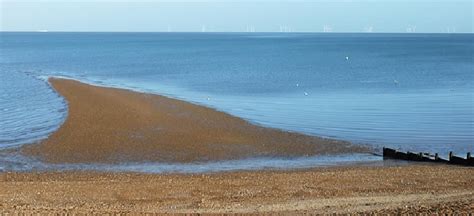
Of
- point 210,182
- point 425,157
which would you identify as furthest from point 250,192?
point 425,157

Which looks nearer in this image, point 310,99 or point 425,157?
point 425,157

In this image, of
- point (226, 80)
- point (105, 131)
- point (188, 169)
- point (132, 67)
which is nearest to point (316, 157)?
point (188, 169)

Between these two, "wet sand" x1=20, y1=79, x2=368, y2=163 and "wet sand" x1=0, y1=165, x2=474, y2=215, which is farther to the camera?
"wet sand" x1=20, y1=79, x2=368, y2=163

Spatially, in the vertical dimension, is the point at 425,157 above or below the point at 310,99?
below

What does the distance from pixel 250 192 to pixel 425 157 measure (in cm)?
897

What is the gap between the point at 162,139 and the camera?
28.6m

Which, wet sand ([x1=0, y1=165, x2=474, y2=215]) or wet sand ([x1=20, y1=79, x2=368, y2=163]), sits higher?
wet sand ([x1=0, y1=165, x2=474, y2=215])

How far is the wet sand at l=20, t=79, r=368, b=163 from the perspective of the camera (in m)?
25.7

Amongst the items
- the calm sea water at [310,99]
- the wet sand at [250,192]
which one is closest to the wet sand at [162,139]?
the calm sea water at [310,99]

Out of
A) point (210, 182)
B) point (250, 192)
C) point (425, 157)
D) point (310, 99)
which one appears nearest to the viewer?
point (250, 192)

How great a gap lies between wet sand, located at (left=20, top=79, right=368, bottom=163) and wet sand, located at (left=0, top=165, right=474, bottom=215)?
3.77 metres

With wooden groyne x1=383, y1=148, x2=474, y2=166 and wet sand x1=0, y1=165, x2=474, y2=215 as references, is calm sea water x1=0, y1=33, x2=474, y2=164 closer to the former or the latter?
wooden groyne x1=383, y1=148, x2=474, y2=166

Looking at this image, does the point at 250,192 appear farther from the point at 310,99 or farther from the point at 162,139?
the point at 310,99

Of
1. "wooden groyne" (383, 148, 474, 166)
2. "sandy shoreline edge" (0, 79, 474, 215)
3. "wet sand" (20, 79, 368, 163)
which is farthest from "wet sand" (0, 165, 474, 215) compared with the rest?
"wet sand" (20, 79, 368, 163)
